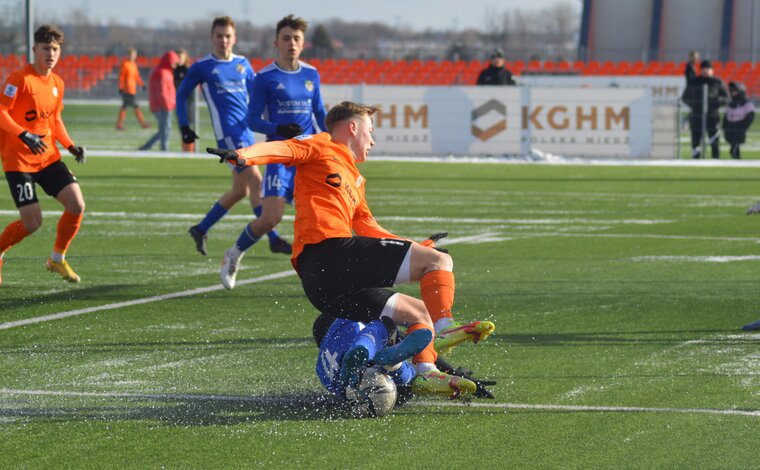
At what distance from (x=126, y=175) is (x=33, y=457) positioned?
1868 centimetres

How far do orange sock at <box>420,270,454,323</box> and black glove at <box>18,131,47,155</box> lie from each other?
15.1 feet

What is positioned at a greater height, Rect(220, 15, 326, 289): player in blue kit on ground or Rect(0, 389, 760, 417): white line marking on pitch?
Rect(220, 15, 326, 289): player in blue kit on ground

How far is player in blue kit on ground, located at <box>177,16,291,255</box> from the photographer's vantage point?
1316cm

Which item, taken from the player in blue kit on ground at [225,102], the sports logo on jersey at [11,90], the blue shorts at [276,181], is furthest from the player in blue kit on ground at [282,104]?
the sports logo on jersey at [11,90]

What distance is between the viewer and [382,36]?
162875mm

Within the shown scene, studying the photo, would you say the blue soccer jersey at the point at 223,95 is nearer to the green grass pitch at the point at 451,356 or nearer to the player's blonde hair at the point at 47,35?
the green grass pitch at the point at 451,356

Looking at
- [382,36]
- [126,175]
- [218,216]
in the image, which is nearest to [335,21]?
[382,36]

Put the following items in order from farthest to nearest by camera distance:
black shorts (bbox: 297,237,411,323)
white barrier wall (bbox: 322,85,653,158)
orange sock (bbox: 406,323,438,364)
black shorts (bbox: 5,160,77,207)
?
white barrier wall (bbox: 322,85,653,158) < black shorts (bbox: 5,160,77,207) < black shorts (bbox: 297,237,411,323) < orange sock (bbox: 406,323,438,364)

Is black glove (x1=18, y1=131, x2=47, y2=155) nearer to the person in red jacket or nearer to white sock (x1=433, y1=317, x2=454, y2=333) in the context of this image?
white sock (x1=433, y1=317, x2=454, y2=333)

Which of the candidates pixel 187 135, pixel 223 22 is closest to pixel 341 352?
pixel 187 135

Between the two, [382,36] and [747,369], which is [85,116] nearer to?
[747,369]

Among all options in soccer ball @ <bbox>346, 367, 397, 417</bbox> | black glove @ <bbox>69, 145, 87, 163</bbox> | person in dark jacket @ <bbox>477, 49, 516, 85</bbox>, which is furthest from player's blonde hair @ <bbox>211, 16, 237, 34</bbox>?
person in dark jacket @ <bbox>477, 49, 516, 85</bbox>

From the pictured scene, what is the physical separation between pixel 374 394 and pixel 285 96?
21.6 ft

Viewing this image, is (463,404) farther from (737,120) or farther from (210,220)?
(737,120)
